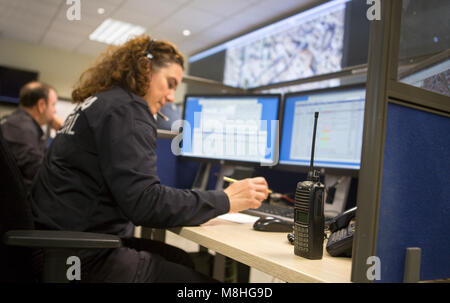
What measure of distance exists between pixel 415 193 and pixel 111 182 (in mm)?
636

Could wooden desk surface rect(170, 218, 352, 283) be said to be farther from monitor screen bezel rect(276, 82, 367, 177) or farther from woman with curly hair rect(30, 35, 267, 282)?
monitor screen bezel rect(276, 82, 367, 177)

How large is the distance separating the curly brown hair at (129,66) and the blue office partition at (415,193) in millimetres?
769

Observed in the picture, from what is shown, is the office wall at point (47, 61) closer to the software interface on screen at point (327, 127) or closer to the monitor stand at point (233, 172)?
the monitor stand at point (233, 172)

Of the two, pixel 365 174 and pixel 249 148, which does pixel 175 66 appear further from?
pixel 365 174

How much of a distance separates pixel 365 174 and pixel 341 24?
12.3 ft

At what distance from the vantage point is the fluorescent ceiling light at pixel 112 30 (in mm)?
4793

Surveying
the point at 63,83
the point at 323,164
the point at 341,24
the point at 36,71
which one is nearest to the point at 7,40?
the point at 36,71

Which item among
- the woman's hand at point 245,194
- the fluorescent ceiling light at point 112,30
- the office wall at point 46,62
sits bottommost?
the woman's hand at point 245,194

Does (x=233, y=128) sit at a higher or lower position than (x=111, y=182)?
higher

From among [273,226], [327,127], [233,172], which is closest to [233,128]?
[233,172]

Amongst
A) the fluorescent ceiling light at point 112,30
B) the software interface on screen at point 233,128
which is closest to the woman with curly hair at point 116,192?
the software interface on screen at point 233,128

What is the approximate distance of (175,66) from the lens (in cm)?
117

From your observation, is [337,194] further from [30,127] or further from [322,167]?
[30,127]

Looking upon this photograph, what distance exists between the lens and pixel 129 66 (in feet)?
3.61
